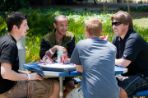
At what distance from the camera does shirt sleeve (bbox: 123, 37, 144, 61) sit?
5.59 meters

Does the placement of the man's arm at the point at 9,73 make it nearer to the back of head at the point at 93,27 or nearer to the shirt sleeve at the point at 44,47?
the back of head at the point at 93,27

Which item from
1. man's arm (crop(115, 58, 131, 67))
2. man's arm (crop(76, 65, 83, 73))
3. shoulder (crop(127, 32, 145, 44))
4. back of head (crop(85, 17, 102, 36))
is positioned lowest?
man's arm (crop(115, 58, 131, 67))

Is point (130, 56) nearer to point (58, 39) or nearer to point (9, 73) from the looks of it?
point (58, 39)

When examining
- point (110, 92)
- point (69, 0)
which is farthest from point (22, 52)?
point (69, 0)

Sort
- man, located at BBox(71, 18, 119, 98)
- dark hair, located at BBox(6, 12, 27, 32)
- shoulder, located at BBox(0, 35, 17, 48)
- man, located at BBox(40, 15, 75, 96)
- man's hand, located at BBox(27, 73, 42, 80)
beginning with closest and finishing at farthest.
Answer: man, located at BBox(71, 18, 119, 98) < shoulder, located at BBox(0, 35, 17, 48) < dark hair, located at BBox(6, 12, 27, 32) < man's hand, located at BBox(27, 73, 42, 80) < man, located at BBox(40, 15, 75, 96)

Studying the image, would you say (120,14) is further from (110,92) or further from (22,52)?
(22,52)

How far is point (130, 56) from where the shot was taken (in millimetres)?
5590

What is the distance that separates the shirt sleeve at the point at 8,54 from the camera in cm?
495

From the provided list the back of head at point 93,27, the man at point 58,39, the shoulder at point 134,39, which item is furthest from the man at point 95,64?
the man at point 58,39

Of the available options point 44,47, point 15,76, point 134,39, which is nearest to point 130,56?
point 134,39

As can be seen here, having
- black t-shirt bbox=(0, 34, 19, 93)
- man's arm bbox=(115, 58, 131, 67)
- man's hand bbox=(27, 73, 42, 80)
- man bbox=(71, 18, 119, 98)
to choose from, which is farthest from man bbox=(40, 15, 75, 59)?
man bbox=(71, 18, 119, 98)

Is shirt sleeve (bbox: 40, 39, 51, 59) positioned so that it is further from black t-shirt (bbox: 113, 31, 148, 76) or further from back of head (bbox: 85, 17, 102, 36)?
back of head (bbox: 85, 17, 102, 36)

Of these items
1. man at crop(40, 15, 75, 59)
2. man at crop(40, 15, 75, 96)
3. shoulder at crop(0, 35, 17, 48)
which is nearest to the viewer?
shoulder at crop(0, 35, 17, 48)

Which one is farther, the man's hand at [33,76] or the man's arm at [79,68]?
the man's hand at [33,76]
